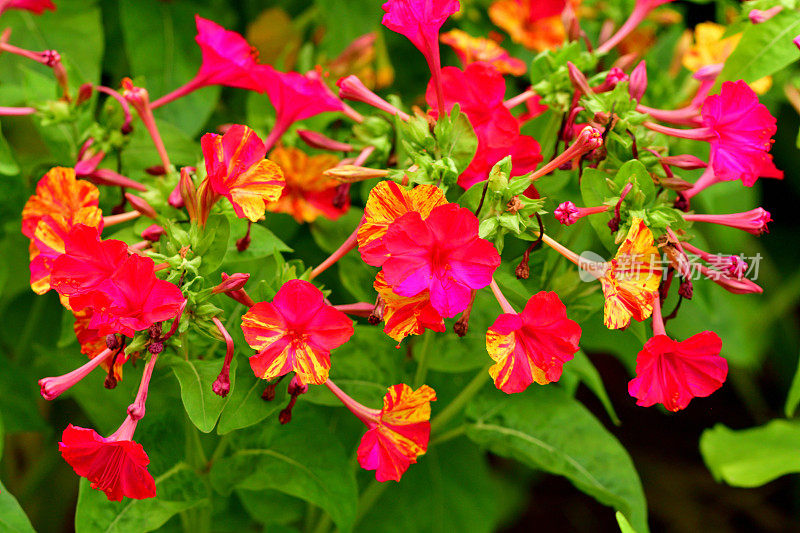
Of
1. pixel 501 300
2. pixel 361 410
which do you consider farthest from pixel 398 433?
pixel 501 300

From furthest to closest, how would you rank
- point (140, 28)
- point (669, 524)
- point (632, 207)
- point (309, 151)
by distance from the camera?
1. point (669, 524)
2. point (140, 28)
3. point (309, 151)
4. point (632, 207)

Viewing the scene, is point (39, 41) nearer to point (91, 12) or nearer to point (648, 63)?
point (91, 12)

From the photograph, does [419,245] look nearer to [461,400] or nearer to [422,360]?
[422,360]

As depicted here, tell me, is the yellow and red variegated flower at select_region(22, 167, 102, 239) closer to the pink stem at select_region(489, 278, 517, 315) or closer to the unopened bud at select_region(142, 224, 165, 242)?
the unopened bud at select_region(142, 224, 165, 242)

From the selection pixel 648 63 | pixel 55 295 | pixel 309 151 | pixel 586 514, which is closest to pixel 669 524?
pixel 586 514

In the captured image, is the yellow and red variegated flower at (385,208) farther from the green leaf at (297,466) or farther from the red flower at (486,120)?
the green leaf at (297,466)
